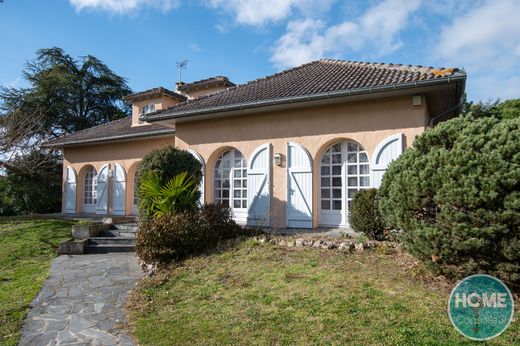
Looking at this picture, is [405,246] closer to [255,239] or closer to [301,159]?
[255,239]

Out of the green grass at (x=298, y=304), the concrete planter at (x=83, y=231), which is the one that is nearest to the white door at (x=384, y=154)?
the green grass at (x=298, y=304)

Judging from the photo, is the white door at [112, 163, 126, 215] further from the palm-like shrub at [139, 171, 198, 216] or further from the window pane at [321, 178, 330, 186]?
the window pane at [321, 178, 330, 186]

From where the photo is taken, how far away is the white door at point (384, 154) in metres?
8.92

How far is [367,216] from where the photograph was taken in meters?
7.55

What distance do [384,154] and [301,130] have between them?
7.80 ft

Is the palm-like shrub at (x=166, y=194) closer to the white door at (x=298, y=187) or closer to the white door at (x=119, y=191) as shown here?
the white door at (x=298, y=187)

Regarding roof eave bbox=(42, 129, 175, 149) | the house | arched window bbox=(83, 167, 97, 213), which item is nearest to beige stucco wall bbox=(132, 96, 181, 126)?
roof eave bbox=(42, 129, 175, 149)

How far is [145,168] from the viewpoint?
9.19 meters

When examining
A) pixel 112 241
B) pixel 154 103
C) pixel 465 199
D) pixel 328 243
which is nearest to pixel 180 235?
pixel 328 243

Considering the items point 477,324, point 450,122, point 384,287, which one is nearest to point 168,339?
Result: point 384,287

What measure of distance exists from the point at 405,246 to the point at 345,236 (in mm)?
2855

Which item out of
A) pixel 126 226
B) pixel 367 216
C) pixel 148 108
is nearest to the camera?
pixel 367 216

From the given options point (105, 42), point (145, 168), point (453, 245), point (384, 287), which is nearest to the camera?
point (453, 245)

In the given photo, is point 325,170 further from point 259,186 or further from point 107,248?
point 107,248
